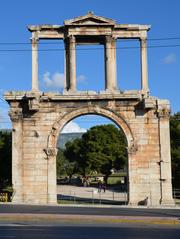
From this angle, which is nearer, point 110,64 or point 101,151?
point 110,64

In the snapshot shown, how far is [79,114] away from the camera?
33.2 metres

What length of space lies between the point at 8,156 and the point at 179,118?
794 inches

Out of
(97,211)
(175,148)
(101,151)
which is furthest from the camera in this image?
(101,151)

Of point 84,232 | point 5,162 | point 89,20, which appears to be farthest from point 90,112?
point 84,232

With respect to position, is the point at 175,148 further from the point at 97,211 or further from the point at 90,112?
the point at 97,211

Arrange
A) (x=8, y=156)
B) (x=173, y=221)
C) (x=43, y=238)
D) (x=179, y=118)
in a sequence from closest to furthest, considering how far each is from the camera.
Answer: (x=43, y=238) → (x=173, y=221) → (x=8, y=156) → (x=179, y=118)

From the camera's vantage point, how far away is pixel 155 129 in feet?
108

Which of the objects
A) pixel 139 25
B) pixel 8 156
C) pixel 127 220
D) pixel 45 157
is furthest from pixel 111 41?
pixel 127 220

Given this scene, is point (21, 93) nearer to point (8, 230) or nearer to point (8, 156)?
point (8, 156)

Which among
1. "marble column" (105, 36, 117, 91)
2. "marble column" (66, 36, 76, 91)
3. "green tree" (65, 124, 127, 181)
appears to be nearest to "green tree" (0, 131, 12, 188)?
"marble column" (66, 36, 76, 91)

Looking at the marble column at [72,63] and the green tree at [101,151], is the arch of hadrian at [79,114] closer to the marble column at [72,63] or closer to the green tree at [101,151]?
the marble column at [72,63]

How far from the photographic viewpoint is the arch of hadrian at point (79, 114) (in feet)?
107

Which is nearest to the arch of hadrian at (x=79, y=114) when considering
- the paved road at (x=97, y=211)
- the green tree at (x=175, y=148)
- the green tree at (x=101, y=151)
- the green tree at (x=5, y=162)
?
the paved road at (x=97, y=211)

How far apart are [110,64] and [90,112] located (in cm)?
359
